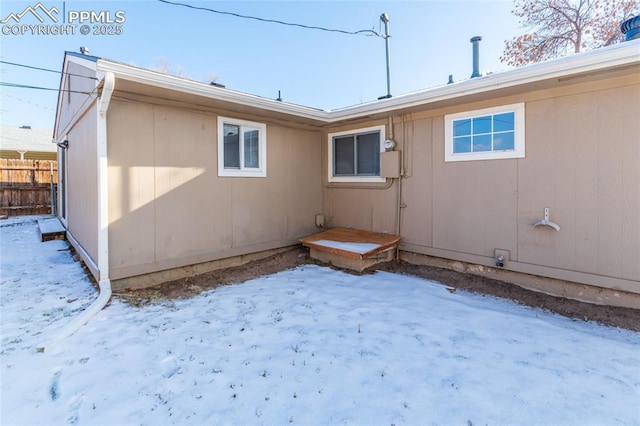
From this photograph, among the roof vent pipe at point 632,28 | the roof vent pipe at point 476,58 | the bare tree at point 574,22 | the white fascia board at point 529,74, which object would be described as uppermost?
the bare tree at point 574,22

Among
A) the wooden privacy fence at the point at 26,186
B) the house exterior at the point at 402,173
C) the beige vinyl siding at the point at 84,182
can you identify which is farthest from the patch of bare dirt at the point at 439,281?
the wooden privacy fence at the point at 26,186

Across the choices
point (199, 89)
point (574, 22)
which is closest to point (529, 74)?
point (199, 89)

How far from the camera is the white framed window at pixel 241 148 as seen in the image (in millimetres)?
4930

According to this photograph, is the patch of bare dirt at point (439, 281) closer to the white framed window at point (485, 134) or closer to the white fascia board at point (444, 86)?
the white framed window at point (485, 134)

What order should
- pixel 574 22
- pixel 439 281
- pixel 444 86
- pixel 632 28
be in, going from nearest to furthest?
pixel 632 28 → pixel 444 86 → pixel 439 281 → pixel 574 22

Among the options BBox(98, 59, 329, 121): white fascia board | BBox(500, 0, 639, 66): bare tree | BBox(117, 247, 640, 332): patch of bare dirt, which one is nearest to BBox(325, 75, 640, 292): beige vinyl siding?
BBox(117, 247, 640, 332): patch of bare dirt

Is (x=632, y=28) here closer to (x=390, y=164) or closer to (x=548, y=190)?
(x=548, y=190)

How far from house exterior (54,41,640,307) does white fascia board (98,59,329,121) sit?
0.02 metres

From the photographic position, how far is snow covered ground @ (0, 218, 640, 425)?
1.91 meters

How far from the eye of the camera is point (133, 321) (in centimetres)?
317

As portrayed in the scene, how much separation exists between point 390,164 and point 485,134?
57.1 inches

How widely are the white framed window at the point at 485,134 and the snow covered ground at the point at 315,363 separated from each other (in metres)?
1.94

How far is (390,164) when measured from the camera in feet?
17.4

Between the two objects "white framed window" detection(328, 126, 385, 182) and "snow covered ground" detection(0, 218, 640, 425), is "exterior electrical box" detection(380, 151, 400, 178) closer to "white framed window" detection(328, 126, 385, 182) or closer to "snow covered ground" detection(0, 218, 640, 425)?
"white framed window" detection(328, 126, 385, 182)
